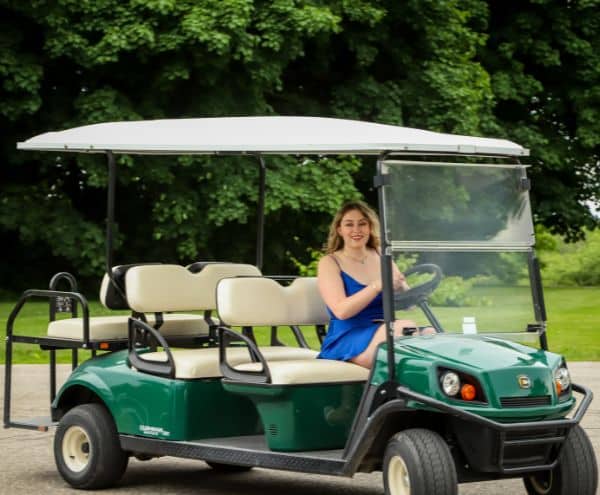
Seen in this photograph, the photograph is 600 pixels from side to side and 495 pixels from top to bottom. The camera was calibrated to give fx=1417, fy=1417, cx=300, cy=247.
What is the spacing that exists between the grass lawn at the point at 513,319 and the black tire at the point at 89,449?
187 centimetres

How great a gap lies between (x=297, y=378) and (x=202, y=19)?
15.8 m

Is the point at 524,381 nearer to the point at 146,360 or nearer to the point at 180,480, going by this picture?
the point at 146,360

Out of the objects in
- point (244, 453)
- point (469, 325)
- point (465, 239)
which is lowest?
point (244, 453)

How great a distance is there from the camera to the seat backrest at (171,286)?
23.6ft

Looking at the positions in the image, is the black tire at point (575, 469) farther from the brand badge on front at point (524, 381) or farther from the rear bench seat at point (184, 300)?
the rear bench seat at point (184, 300)

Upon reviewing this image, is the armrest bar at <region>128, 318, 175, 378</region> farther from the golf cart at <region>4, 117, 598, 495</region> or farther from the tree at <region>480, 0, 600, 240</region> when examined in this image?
the tree at <region>480, 0, 600, 240</region>

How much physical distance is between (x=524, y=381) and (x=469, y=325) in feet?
1.81

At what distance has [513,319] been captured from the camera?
608cm

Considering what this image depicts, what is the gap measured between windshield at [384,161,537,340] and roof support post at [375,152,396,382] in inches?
1.0

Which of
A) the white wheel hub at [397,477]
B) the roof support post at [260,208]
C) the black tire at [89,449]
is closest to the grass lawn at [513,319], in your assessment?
the white wheel hub at [397,477]

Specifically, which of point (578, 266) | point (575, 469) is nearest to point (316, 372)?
point (575, 469)

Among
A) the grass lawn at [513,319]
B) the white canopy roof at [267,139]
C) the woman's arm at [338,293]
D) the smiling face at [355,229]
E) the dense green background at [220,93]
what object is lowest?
the grass lawn at [513,319]

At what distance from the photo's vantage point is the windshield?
589 cm

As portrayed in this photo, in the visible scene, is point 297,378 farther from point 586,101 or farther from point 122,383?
point 586,101
